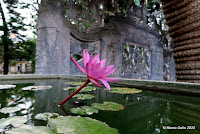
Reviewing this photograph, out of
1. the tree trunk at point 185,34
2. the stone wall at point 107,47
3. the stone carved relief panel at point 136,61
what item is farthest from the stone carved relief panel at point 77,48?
the tree trunk at point 185,34

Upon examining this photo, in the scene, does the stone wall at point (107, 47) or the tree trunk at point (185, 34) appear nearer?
the tree trunk at point (185, 34)

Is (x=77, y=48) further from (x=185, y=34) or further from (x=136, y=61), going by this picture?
(x=185, y=34)

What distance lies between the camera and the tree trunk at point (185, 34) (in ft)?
5.18

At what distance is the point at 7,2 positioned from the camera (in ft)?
20.5

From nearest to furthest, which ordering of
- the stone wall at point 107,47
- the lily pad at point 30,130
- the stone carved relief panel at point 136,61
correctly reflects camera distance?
1. the lily pad at point 30,130
2. the stone wall at point 107,47
3. the stone carved relief panel at point 136,61

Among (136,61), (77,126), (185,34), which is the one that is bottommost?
(77,126)

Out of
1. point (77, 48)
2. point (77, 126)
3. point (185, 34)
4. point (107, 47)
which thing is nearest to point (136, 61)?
point (107, 47)

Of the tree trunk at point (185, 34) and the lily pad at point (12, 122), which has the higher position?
the tree trunk at point (185, 34)

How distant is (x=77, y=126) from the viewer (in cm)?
37

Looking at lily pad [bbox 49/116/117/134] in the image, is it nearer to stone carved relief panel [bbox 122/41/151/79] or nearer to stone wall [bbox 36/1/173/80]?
stone wall [bbox 36/1/173/80]

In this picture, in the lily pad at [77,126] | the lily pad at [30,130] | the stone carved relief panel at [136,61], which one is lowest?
the lily pad at [77,126]

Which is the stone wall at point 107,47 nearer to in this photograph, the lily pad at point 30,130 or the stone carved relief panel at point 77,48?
the stone carved relief panel at point 77,48

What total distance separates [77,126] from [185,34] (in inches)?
81.6

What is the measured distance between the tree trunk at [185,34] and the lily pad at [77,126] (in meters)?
1.78
